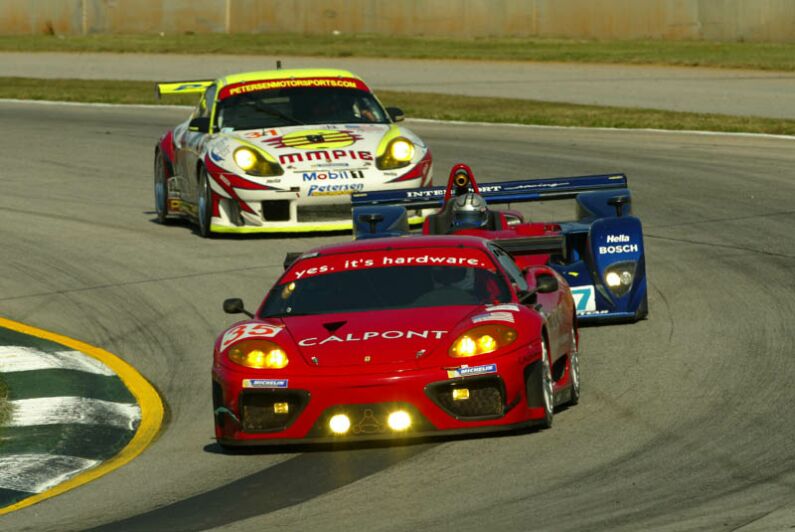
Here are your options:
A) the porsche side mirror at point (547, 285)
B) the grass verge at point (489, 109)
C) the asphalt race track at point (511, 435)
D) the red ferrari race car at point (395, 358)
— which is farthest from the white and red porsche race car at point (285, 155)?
the grass verge at point (489, 109)

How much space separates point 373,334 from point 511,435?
0.87 m

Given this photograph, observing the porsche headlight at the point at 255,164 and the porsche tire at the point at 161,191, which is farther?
the porsche tire at the point at 161,191

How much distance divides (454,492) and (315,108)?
973 centimetres

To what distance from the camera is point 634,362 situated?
34.3 ft

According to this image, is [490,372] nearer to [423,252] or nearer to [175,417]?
[423,252]

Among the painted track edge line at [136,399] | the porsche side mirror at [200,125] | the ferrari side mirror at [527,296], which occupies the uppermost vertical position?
the porsche side mirror at [200,125]

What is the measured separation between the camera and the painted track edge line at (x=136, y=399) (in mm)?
8227

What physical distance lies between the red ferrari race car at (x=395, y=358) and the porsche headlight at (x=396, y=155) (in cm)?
633

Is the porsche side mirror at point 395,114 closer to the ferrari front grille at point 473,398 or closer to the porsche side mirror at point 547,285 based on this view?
the porsche side mirror at point 547,285

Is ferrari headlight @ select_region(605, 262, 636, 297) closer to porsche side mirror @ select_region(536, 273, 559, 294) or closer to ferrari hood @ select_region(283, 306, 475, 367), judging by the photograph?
porsche side mirror @ select_region(536, 273, 559, 294)

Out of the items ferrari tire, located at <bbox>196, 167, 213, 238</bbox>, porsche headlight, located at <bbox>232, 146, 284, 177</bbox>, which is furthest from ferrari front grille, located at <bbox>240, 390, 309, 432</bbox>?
ferrari tire, located at <bbox>196, 167, 213, 238</bbox>

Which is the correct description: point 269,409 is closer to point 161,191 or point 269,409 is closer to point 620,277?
point 620,277

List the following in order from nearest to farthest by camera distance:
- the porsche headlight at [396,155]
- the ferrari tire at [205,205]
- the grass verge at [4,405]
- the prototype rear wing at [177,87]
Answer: the grass verge at [4,405] < the porsche headlight at [396,155] < the ferrari tire at [205,205] < the prototype rear wing at [177,87]

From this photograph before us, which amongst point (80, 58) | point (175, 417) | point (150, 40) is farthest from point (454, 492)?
point (150, 40)
